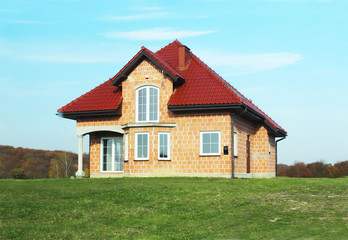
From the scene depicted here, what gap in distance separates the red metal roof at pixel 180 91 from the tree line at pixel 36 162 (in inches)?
1885

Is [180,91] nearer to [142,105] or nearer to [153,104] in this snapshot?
[153,104]

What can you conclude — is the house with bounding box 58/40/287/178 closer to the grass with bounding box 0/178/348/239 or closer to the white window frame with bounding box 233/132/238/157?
the white window frame with bounding box 233/132/238/157

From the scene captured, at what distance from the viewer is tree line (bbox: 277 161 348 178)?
56906 millimetres

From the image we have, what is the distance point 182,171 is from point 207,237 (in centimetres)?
1511

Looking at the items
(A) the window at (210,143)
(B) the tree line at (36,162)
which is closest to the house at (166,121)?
(A) the window at (210,143)

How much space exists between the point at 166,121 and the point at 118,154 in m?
4.45

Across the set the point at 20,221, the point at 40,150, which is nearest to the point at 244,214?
the point at 20,221

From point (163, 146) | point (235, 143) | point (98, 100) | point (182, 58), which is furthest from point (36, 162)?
point (235, 143)

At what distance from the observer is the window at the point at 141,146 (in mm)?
26828

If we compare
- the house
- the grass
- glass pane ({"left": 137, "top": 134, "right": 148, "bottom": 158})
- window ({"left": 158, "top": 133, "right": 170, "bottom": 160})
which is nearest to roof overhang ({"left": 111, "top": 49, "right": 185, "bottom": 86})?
the house

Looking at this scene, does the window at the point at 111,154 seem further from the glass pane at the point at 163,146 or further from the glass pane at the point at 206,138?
the glass pane at the point at 206,138

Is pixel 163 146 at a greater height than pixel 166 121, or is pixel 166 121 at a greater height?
pixel 166 121

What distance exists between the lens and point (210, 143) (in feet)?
87.1

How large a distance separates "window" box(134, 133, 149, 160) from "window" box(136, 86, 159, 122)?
40.0 inches
